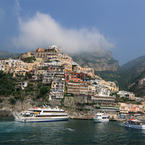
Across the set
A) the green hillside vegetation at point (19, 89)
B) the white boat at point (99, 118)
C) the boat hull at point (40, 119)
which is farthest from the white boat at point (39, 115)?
the green hillside vegetation at point (19, 89)

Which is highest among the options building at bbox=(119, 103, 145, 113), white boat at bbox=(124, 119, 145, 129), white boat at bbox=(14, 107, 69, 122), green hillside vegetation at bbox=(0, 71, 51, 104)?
green hillside vegetation at bbox=(0, 71, 51, 104)

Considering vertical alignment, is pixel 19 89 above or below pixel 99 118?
above

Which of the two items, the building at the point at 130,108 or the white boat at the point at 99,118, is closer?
the white boat at the point at 99,118

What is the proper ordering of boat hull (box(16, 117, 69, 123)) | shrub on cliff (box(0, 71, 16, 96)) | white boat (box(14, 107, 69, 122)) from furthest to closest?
1. shrub on cliff (box(0, 71, 16, 96))
2. white boat (box(14, 107, 69, 122))
3. boat hull (box(16, 117, 69, 123))

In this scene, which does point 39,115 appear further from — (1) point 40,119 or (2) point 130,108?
(2) point 130,108

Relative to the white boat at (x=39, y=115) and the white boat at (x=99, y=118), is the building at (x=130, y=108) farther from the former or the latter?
the white boat at (x=39, y=115)

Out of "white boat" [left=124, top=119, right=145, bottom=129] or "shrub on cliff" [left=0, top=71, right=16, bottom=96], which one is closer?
"white boat" [left=124, top=119, right=145, bottom=129]

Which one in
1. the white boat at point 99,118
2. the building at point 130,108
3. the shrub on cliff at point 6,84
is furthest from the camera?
the building at point 130,108

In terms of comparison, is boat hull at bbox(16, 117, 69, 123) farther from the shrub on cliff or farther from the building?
the building

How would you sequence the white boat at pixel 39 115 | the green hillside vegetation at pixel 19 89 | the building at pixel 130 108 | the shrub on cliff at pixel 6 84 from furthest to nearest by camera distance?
the building at pixel 130 108 → the shrub on cliff at pixel 6 84 → the green hillside vegetation at pixel 19 89 → the white boat at pixel 39 115

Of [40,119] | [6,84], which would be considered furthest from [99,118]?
[6,84]

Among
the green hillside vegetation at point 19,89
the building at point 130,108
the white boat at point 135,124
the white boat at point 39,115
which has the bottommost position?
the white boat at point 135,124

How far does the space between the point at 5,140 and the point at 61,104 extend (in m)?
52.7

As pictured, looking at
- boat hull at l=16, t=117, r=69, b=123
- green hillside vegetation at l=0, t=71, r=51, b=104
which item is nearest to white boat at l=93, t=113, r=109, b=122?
boat hull at l=16, t=117, r=69, b=123
